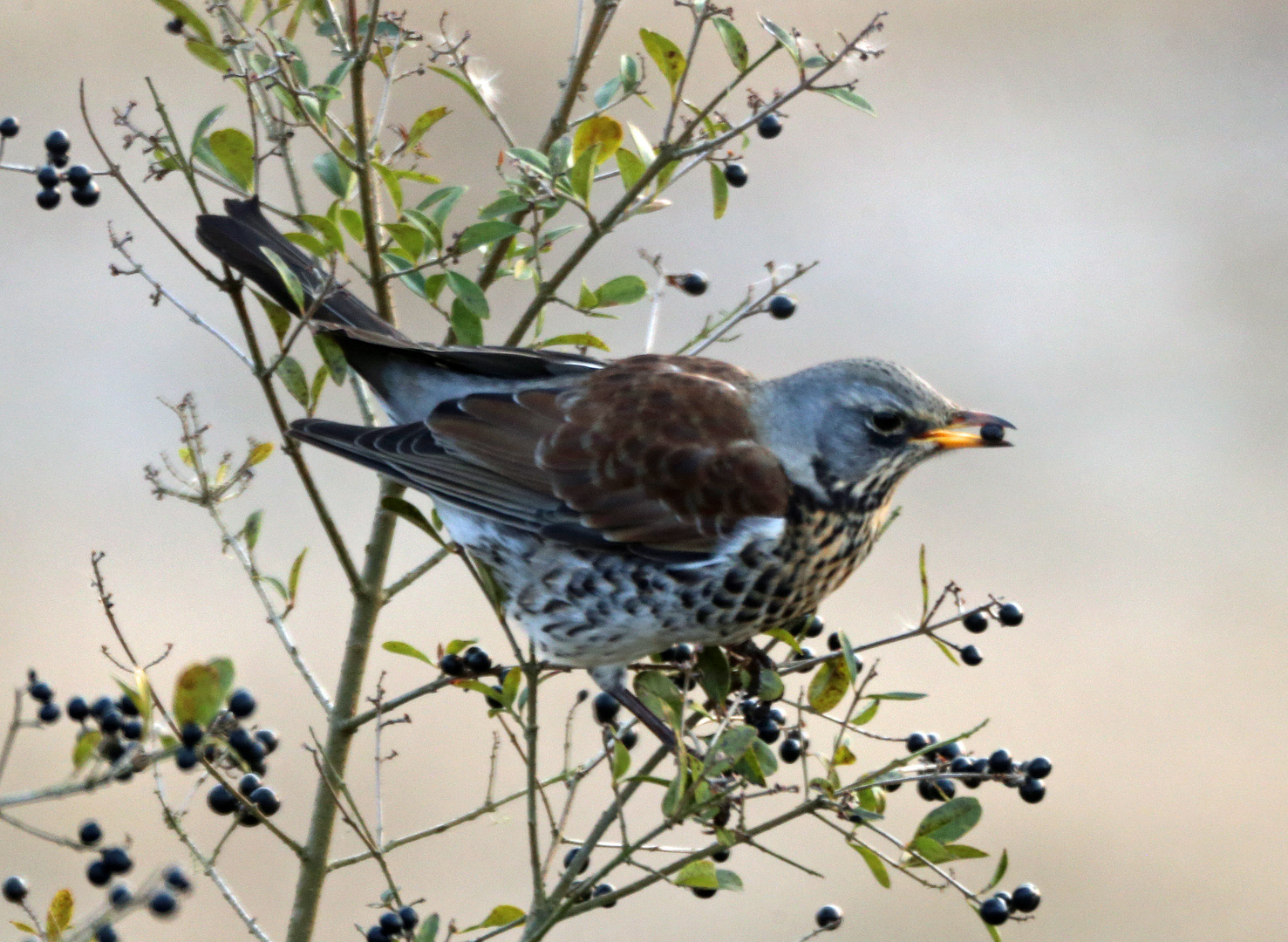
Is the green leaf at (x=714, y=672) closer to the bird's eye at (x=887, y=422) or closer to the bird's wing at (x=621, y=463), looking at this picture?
the bird's wing at (x=621, y=463)

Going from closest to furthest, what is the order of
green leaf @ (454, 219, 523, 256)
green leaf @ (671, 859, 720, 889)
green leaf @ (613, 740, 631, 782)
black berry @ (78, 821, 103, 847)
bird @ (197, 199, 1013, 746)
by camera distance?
black berry @ (78, 821, 103, 847) → green leaf @ (671, 859, 720, 889) → green leaf @ (613, 740, 631, 782) → green leaf @ (454, 219, 523, 256) → bird @ (197, 199, 1013, 746)

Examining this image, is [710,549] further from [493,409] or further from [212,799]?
[212,799]

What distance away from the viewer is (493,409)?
9.99ft

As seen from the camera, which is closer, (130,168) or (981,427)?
(981,427)

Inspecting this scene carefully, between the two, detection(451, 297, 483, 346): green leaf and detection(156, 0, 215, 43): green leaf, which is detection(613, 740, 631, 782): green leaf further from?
detection(156, 0, 215, 43): green leaf

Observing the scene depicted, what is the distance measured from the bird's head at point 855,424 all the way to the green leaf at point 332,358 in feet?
3.06

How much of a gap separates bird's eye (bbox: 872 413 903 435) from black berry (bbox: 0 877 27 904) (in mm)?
1749

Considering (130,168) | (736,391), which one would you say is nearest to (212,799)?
(736,391)

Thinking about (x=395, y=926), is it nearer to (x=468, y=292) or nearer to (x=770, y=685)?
(x=770, y=685)

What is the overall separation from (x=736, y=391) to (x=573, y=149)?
2.71ft

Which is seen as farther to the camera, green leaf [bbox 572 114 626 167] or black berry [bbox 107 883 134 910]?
green leaf [bbox 572 114 626 167]

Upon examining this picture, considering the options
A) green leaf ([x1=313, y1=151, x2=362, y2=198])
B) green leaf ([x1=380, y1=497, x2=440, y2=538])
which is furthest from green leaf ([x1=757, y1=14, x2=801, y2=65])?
green leaf ([x1=380, y1=497, x2=440, y2=538])

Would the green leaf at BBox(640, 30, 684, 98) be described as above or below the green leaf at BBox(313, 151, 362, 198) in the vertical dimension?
above

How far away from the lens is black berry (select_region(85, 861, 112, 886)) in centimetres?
169
